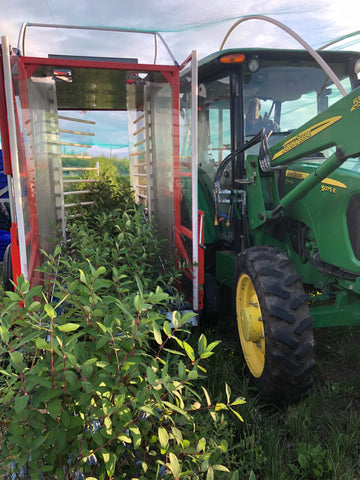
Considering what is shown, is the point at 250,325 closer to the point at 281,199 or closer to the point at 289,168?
the point at 281,199

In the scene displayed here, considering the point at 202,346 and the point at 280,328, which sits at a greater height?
the point at 202,346

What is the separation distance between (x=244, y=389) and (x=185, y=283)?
4.25ft

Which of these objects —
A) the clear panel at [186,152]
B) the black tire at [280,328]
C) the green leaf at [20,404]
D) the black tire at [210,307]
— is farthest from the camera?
the black tire at [210,307]

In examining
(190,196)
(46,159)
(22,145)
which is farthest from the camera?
(46,159)

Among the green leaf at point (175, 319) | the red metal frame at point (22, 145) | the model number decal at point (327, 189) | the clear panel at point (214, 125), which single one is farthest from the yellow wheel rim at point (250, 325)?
the green leaf at point (175, 319)

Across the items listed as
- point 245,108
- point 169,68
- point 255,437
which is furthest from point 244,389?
point 169,68

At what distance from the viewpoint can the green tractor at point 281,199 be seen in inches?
98.5

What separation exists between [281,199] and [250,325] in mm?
1008

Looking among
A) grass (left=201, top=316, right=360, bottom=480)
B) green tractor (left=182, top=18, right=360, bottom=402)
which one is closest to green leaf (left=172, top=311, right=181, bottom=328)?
grass (left=201, top=316, right=360, bottom=480)

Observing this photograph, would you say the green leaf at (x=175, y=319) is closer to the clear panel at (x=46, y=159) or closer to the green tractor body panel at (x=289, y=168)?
the green tractor body panel at (x=289, y=168)

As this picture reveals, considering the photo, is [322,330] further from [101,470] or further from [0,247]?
[0,247]

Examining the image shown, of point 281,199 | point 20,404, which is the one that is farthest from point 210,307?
point 20,404

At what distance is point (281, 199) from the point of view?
312 centimetres

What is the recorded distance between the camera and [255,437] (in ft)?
7.80
